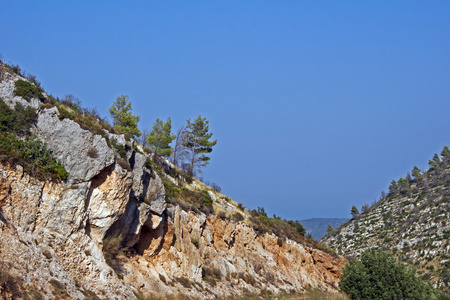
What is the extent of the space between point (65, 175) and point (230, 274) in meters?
20.3

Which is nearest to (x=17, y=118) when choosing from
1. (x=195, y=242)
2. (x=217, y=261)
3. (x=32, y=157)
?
(x=32, y=157)

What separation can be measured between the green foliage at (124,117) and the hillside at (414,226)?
50344 millimetres

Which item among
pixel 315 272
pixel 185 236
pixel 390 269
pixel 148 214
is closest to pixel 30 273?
pixel 148 214

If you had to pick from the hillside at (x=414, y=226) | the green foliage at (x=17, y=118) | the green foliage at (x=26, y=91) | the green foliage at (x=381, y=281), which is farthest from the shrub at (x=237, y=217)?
the hillside at (x=414, y=226)

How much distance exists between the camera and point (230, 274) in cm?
4159

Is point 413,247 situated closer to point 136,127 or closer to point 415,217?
point 415,217

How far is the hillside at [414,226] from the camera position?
84.0 metres

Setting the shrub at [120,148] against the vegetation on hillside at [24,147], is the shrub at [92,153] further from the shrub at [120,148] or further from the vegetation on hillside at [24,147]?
the shrub at [120,148]

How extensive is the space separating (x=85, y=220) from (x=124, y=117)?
128 ft

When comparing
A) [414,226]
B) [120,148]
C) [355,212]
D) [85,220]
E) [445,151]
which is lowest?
[85,220]

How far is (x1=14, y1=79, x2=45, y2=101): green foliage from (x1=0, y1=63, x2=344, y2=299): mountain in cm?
6

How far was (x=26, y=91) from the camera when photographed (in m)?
29.1

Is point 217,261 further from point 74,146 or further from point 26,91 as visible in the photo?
point 26,91

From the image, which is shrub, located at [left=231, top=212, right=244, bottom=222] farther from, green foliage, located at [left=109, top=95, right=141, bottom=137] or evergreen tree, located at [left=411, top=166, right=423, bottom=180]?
evergreen tree, located at [left=411, top=166, right=423, bottom=180]
